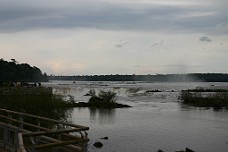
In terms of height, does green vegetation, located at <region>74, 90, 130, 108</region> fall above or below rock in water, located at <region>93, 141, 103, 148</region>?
above

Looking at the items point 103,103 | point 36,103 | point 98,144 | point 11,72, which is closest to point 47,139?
point 36,103

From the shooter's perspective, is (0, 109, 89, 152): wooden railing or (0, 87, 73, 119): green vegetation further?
(0, 87, 73, 119): green vegetation

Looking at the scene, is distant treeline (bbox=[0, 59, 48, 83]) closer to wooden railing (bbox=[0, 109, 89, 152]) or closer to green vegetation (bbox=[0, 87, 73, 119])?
green vegetation (bbox=[0, 87, 73, 119])

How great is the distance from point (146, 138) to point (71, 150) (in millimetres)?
21654

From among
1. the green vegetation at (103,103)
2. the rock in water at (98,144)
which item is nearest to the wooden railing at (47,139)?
the rock in water at (98,144)

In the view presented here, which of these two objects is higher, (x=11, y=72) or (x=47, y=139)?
(x=11, y=72)

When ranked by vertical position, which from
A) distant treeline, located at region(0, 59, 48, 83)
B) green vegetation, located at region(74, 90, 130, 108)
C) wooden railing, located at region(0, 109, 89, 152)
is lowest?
green vegetation, located at region(74, 90, 130, 108)

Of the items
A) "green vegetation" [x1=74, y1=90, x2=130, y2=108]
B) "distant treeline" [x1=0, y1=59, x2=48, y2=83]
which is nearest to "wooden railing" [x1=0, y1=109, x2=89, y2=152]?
"green vegetation" [x1=74, y1=90, x2=130, y2=108]

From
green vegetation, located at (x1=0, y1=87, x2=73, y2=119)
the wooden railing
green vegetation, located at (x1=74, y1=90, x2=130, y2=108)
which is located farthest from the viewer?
green vegetation, located at (x1=74, y1=90, x2=130, y2=108)

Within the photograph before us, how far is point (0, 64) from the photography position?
362 ft

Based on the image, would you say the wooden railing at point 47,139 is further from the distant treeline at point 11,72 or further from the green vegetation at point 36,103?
the distant treeline at point 11,72

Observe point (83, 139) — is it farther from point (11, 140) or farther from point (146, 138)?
point (146, 138)

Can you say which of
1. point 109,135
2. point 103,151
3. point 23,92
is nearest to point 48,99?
point 23,92

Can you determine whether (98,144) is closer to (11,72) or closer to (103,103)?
Answer: (103,103)
